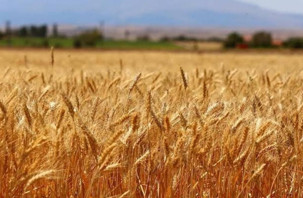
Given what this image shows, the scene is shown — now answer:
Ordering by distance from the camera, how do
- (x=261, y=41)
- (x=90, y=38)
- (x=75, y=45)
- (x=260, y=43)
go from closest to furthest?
(x=75, y=45), (x=260, y=43), (x=261, y=41), (x=90, y=38)

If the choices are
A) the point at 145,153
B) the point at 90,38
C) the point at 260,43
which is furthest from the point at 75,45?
the point at 145,153

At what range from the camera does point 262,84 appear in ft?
16.7

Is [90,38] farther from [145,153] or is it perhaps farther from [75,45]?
[145,153]

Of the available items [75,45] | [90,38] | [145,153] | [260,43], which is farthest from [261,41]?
[145,153]

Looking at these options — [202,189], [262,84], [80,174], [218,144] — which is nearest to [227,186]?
[202,189]

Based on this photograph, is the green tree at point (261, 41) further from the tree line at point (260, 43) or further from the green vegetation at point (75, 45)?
the green vegetation at point (75, 45)

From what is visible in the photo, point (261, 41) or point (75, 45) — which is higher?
point (261, 41)

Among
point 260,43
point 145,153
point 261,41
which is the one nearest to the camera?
point 145,153

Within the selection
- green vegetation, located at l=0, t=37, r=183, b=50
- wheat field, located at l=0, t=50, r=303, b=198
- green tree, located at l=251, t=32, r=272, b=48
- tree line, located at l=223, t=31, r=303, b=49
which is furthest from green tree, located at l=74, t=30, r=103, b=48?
wheat field, located at l=0, t=50, r=303, b=198

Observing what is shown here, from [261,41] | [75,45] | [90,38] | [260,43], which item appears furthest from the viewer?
[90,38]

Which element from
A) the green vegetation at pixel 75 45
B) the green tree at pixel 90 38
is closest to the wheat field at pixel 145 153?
the green vegetation at pixel 75 45

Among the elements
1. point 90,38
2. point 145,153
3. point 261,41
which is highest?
point 145,153

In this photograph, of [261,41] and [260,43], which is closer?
[260,43]

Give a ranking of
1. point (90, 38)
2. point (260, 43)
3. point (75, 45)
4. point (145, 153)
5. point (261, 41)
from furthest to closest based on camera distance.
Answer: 1. point (90, 38)
2. point (261, 41)
3. point (260, 43)
4. point (75, 45)
5. point (145, 153)
